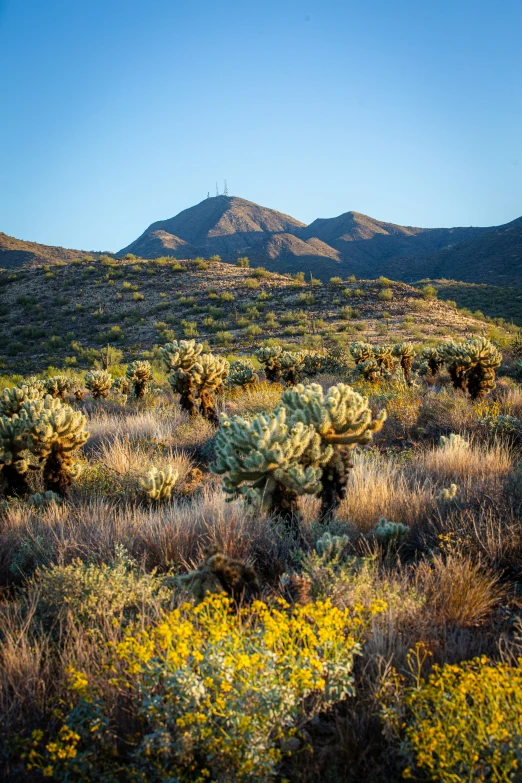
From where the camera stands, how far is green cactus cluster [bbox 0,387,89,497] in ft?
17.5

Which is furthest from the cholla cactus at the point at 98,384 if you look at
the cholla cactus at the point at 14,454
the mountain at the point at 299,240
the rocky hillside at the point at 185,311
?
the mountain at the point at 299,240

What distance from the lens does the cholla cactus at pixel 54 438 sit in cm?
530

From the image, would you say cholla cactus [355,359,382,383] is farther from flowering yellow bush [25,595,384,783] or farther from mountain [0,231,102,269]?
mountain [0,231,102,269]

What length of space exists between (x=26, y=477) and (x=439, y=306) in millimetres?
27375

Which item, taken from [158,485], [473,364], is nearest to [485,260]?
[473,364]

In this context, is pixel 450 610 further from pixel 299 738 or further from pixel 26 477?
pixel 26 477

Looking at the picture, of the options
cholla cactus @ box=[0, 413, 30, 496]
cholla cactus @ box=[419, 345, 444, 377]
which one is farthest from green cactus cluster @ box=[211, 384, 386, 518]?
cholla cactus @ box=[419, 345, 444, 377]

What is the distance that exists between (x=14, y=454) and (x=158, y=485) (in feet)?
6.17

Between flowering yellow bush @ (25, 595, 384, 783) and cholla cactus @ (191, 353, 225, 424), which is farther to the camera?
cholla cactus @ (191, 353, 225, 424)

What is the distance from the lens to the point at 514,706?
1859 mm

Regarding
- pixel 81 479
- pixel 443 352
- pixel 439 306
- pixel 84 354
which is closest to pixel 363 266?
pixel 439 306

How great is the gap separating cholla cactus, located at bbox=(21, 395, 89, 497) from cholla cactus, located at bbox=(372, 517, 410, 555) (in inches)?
149

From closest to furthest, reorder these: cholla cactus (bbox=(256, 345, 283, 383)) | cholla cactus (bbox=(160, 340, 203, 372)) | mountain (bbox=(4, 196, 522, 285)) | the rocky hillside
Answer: cholla cactus (bbox=(160, 340, 203, 372)), cholla cactus (bbox=(256, 345, 283, 383)), the rocky hillside, mountain (bbox=(4, 196, 522, 285))

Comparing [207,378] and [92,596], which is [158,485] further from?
[207,378]
